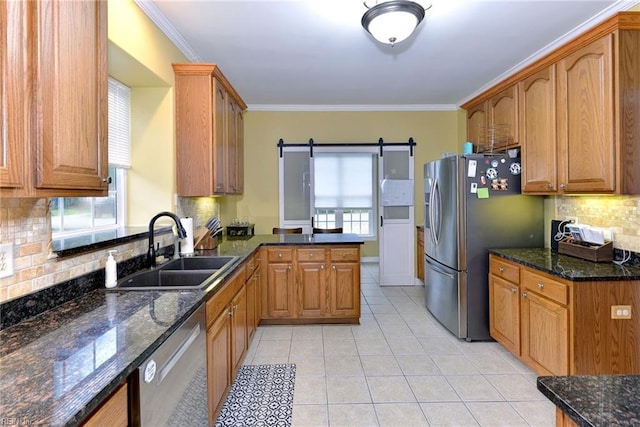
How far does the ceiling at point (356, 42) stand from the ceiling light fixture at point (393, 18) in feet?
0.52

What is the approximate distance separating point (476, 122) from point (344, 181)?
10.6 ft

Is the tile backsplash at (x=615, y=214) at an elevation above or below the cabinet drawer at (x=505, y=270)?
above

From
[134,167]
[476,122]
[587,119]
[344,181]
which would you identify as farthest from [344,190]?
[587,119]

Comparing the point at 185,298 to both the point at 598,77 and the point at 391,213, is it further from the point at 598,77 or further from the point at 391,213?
the point at 391,213

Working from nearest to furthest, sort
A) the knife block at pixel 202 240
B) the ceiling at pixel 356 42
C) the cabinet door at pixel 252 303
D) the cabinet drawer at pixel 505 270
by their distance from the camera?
the ceiling at pixel 356 42 → the cabinet drawer at pixel 505 270 → the cabinet door at pixel 252 303 → the knife block at pixel 202 240

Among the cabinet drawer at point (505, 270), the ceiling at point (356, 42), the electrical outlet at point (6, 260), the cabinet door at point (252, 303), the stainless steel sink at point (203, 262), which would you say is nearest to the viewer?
the electrical outlet at point (6, 260)

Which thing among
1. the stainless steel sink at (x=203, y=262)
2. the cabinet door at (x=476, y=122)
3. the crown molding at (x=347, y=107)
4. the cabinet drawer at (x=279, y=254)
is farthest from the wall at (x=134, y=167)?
the cabinet door at (x=476, y=122)

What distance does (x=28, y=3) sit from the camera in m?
1.03

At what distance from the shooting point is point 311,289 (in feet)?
11.4

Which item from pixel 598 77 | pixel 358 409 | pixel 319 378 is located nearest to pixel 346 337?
pixel 319 378

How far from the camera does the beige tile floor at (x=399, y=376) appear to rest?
208 cm

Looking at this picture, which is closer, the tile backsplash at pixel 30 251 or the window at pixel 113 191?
the tile backsplash at pixel 30 251

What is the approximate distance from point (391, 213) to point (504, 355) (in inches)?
101

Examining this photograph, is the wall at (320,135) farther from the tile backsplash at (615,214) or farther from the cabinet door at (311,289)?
the tile backsplash at (615,214)
